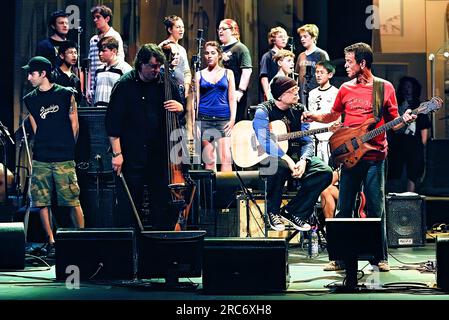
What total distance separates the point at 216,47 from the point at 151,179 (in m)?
3.58

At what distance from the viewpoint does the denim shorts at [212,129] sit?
40.7ft

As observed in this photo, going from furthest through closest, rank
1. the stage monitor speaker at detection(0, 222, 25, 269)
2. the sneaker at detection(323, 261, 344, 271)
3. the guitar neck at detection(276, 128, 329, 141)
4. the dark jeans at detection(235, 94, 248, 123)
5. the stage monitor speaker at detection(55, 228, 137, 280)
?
the dark jeans at detection(235, 94, 248, 123) → the guitar neck at detection(276, 128, 329, 141) → the sneaker at detection(323, 261, 344, 271) → the stage monitor speaker at detection(0, 222, 25, 269) → the stage monitor speaker at detection(55, 228, 137, 280)

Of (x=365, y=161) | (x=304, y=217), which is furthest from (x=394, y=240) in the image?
(x=365, y=161)

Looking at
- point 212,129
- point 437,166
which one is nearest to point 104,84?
point 212,129

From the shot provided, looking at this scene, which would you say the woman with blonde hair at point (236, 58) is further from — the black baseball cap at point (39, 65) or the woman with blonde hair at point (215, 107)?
the black baseball cap at point (39, 65)

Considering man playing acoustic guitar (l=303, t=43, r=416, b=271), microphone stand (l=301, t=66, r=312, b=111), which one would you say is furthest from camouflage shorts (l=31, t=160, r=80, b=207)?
microphone stand (l=301, t=66, r=312, b=111)

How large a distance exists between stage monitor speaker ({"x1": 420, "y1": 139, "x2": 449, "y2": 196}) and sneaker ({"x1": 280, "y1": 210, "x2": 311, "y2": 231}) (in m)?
3.54

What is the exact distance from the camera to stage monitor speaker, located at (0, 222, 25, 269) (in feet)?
29.4

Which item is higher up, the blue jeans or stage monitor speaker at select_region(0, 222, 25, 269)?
the blue jeans

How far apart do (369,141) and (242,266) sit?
84.0 inches

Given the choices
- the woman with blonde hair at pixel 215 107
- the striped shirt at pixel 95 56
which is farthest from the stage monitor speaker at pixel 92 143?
the woman with blonde hair at pixel 215 107

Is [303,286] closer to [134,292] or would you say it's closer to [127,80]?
[134,292]

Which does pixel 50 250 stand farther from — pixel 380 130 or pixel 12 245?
pixel 380 130

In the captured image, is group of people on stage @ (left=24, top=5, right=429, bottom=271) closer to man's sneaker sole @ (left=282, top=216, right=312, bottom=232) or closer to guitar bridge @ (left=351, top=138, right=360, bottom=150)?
man's sneaker sole @ (left=282, top=216, right=312, bottom=232)
